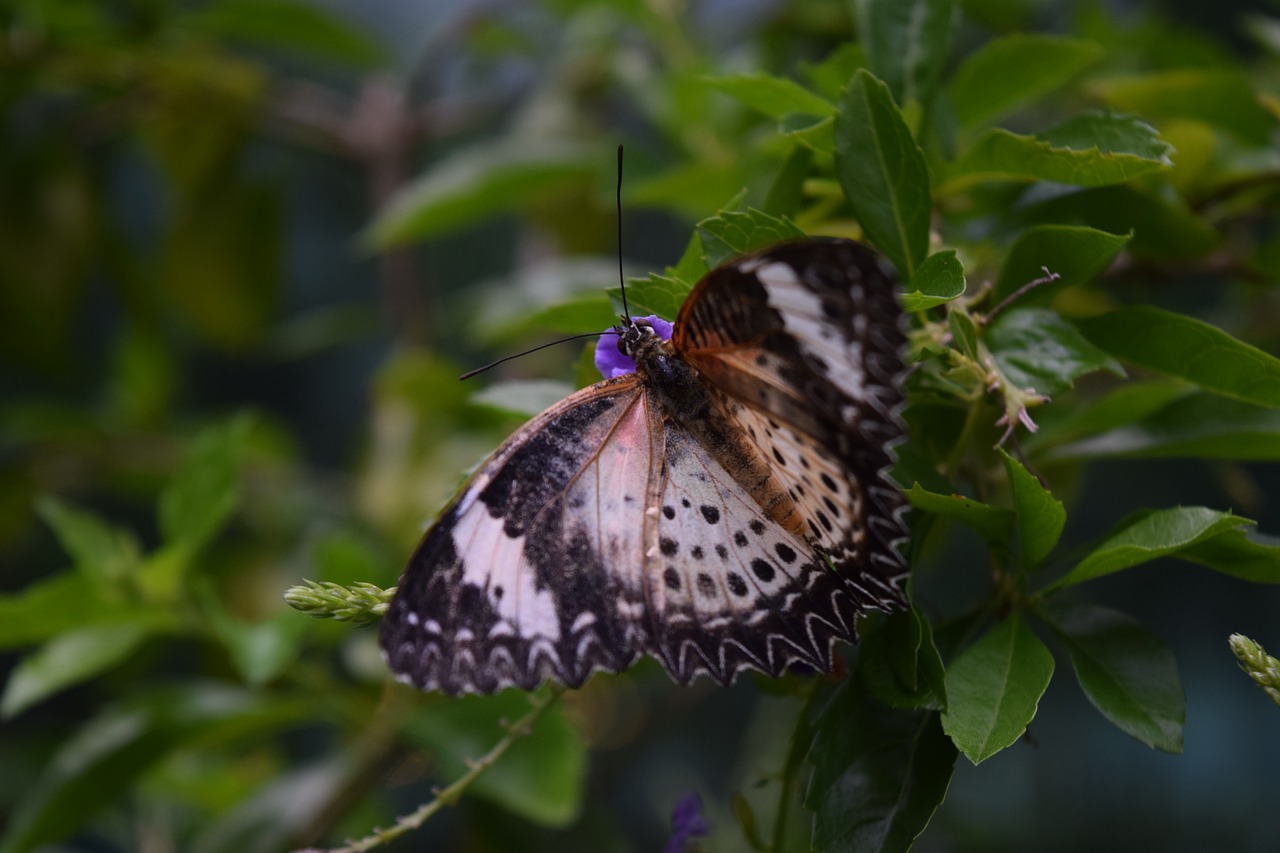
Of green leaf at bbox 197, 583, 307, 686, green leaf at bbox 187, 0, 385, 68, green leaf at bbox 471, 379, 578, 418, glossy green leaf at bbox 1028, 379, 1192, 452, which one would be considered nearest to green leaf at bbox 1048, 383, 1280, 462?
glossy green leaf at bbox 1028, 379, 1192, 452

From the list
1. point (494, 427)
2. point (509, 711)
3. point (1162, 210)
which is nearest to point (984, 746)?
point (1162, 210)

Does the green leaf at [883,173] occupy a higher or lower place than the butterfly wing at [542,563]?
higher

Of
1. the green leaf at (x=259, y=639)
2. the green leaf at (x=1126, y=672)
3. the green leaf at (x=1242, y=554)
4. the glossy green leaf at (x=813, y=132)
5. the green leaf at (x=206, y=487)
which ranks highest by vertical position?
the glossy green leaf at (x=813, y=132)

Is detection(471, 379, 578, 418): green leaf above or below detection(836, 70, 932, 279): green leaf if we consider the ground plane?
below

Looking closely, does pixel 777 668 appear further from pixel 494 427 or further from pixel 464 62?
pixel 464 62

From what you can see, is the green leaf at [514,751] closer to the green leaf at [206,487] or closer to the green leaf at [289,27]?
the green leaf at [206,487]

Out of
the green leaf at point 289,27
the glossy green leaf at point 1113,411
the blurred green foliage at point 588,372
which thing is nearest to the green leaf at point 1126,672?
the blurred green foliage at point 588,372

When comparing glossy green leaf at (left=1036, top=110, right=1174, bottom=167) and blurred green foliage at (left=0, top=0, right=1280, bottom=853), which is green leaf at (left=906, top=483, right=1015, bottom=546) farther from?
glossy green leaf at (left=1036, top=110, right=1174, bottom=167)
